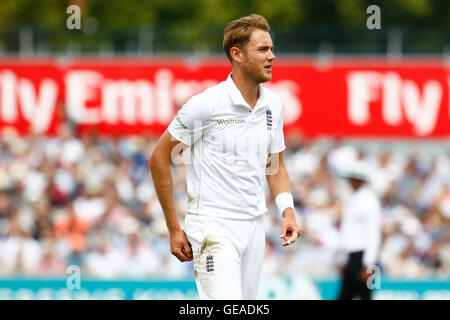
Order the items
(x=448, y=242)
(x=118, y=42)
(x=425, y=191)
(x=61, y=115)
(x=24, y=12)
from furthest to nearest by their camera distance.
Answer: (x=24, y=12), (x=118, y=42), (x=61, y=115), (x=425, y=191), (x=448, y=242)

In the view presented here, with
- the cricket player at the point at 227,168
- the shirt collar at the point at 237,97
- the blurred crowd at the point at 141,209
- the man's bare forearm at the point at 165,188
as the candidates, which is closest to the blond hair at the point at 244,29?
the cricket player at the point at 227,168

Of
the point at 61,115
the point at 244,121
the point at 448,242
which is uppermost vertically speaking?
the point at 244,121

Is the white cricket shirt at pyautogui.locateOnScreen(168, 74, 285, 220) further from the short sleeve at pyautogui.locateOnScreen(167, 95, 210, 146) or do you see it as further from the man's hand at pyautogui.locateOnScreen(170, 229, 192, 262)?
the man's hand at pyautogui.locateOnScreen(170, 229, 192, 262)

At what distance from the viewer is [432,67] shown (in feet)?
56.2

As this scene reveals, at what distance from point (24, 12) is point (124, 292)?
26.2 metres

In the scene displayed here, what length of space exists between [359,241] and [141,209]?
206 inches

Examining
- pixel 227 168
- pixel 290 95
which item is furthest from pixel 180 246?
pixel 290 95

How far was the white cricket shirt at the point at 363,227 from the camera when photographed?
32.3ft

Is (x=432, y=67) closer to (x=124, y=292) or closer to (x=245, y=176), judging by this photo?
(x=124, y=292)

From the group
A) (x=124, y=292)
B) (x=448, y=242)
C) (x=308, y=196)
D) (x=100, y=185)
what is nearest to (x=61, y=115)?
(x=100, y=185)

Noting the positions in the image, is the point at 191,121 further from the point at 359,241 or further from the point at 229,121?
the point at 359,241

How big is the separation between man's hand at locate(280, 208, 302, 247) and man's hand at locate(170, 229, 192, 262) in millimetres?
554

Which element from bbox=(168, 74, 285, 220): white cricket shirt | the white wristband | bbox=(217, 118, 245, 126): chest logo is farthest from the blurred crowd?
bbox=(217, 118, 245, 126): chest logo

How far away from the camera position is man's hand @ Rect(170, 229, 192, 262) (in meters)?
5.40
